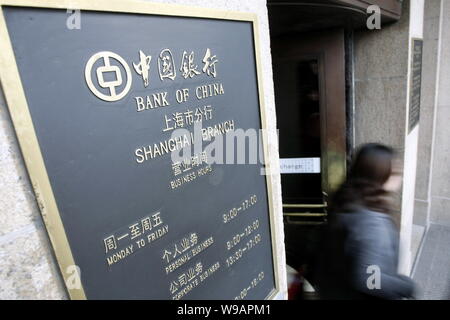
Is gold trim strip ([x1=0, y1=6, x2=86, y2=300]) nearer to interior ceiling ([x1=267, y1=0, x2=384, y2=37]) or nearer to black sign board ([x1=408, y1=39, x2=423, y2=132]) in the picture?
interior ceiling ([x1=267, y1=0, x2=384, y2=37])

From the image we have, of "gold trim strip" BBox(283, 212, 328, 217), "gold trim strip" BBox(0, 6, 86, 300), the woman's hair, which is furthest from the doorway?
"gold trim strip" BBox(0, 6, 86, 300)

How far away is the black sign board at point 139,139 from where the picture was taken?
833 millimetres

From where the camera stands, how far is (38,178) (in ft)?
2.72

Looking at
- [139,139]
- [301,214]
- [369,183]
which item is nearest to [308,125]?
[301,214]

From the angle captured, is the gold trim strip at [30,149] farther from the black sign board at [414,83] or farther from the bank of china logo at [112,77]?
the black sign board at [414,83]

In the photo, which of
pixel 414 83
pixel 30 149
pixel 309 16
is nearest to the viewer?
pixel 30 149

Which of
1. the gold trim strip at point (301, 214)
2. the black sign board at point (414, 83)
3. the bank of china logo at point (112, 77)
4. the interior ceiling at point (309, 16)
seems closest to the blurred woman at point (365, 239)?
the interior ceiling at point (309, 16)

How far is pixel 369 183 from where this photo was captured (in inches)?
71.2

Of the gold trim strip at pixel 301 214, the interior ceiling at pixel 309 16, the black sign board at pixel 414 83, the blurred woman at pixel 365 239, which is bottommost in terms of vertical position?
the gold trim strip at pixel 301 214

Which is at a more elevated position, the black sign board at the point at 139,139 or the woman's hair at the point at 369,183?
the black sign board at the point at 139,139

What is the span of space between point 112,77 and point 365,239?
4.83ft

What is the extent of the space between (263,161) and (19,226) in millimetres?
1075

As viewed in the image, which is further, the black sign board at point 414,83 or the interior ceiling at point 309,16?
the black sign board at point 414,83

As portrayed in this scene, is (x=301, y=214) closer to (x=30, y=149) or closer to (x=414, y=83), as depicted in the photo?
(x=414, y=83)
